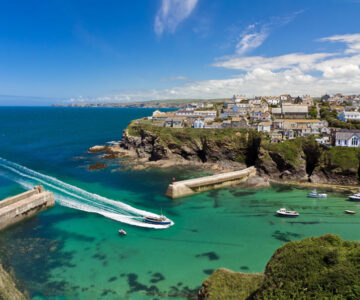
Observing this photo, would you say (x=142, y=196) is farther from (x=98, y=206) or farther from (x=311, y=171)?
(x=311, y=171)

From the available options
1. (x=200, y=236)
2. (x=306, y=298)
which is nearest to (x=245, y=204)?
(x=200, y=236)

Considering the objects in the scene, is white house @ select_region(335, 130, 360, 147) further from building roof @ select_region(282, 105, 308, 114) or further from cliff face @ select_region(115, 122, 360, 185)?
building roof @ select_region(282, 105, 308, 114)

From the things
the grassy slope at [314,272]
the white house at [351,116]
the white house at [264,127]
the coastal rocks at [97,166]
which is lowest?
the coastal rocks at [97,166]

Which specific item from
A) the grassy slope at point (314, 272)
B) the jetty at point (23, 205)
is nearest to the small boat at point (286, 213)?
the grassy slope at point (314, 272)

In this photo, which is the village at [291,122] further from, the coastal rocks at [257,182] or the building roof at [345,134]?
the coastal rocks at [257,182]

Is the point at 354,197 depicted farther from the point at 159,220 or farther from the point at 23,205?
the point at 23,205

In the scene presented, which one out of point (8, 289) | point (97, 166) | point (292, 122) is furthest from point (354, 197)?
point (97, 166)
